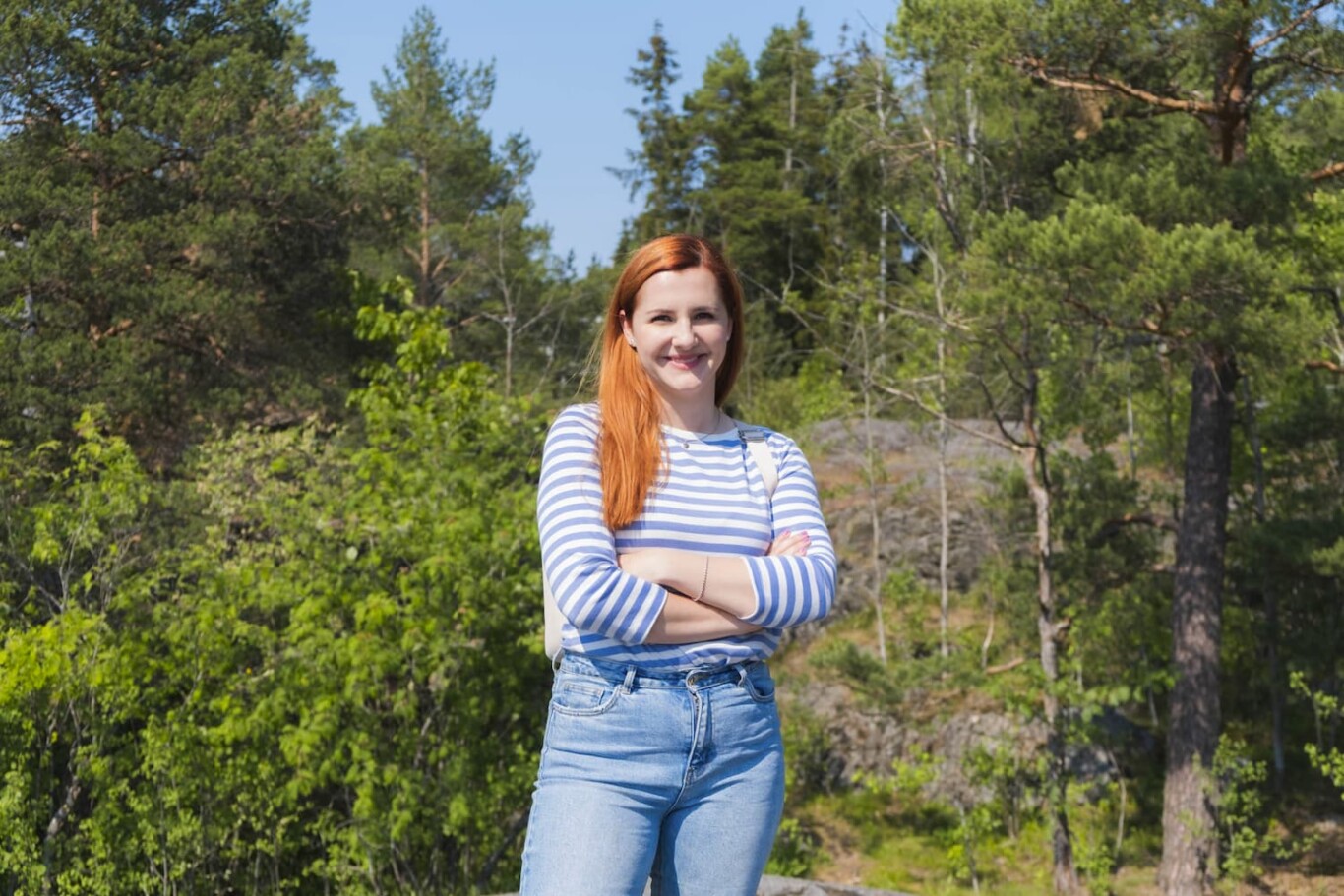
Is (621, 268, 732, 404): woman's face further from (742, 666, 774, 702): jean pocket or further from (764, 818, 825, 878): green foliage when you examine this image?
(764, 818, 825, 878): green foliage

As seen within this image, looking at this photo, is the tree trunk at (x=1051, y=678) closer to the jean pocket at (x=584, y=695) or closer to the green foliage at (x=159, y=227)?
the green foliage at (x=159, y=227)

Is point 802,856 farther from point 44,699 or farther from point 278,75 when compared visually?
point 278,75

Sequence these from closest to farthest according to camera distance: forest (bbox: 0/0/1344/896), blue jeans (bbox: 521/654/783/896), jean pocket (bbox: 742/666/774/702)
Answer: blue jeans (bbox: 521/654/783/896) < jean pocket (bbox: 742/666/774/702) < forest (bbox: 0/0/1344/896)

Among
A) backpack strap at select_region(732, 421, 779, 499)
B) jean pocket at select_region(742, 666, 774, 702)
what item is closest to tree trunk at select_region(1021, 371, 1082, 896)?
backpack strap at select_region(732, 421, 779, 499)

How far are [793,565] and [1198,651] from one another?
1025 centimetres

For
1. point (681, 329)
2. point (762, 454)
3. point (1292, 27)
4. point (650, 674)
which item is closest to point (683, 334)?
point (681, 329)

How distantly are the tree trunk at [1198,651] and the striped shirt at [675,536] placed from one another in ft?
31.7

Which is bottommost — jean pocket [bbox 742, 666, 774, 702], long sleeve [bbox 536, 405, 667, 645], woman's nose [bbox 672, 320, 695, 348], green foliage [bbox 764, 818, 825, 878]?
green foliage [bbox 764, 818, 825, 878]

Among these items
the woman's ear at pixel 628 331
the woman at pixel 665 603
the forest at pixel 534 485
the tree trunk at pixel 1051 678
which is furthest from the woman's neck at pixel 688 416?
the tree trunk at pixel 1051 678

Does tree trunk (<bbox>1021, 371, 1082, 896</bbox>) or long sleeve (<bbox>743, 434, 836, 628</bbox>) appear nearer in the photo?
long sleeve (<bbox>743, 434, 836, 628</bbox>)

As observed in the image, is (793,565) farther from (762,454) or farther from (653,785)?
(653,785)

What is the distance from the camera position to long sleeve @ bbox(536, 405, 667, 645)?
174 centimetres

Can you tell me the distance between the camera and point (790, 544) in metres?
1.96

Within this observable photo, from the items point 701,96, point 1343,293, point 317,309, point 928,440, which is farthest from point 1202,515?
point 701,96
